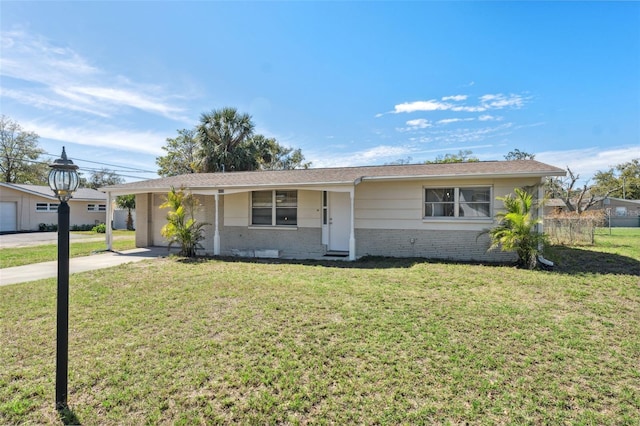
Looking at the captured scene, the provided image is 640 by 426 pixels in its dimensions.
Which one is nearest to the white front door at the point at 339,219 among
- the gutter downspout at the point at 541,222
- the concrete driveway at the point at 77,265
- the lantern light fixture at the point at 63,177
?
the gutter downspout at the point at 541,222

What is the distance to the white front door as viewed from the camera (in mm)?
10836

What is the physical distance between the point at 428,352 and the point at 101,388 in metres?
3.41

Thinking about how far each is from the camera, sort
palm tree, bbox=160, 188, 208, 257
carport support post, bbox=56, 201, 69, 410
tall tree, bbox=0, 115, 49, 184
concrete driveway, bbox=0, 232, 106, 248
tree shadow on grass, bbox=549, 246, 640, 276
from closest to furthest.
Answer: carport support post, bbox=56, 201, 69, 410 → tree shadow on grass, bbox=549, 246, 640, 276 → palm tree, bbox=160, 188, 208, 257 → concrete driveway, bbox=0, 232, 106, 248 → tall tree, bbox=0, 115, 49, 184

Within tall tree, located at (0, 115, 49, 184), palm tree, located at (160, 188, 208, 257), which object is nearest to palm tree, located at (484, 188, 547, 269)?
palm tree, located at (160, 188, 208, 257)

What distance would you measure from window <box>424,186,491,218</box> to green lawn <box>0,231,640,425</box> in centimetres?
345

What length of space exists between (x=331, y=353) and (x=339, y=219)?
24.6ft

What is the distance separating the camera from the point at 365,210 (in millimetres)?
10516

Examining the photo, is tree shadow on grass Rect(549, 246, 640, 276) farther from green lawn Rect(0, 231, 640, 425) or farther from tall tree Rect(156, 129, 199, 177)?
tall tree Rect(156, 129, 199, 177)

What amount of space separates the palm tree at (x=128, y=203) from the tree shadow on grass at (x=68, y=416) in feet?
76.9

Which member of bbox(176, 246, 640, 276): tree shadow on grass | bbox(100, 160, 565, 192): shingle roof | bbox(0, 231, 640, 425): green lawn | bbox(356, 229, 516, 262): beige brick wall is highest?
bbox(100, 160, 565, 192): shingle roof

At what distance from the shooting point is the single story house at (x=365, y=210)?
940 cm

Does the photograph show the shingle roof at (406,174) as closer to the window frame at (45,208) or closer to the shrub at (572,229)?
the shrub at (572,229)

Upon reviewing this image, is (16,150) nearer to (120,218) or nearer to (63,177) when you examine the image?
(120,218)

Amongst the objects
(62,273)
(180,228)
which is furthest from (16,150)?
(62,273)
